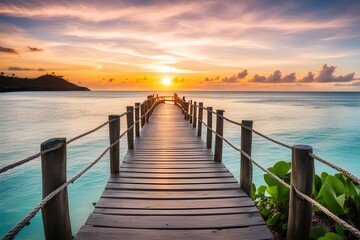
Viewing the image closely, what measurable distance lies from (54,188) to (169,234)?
1.33m

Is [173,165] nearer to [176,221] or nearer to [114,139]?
[114,139]

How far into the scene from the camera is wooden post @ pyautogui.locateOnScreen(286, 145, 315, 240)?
251 cm

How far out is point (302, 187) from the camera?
8.30 feet

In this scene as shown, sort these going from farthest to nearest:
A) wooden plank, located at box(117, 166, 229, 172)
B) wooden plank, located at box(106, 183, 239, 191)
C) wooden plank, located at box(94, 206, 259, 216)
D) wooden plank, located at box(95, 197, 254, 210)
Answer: wooden plank, located at box(117, 166, 229, 172) → wooden plank, located at box(106, 183, 239, 191) → wooden plank, located at box(95, 197, 254, 210) → wooden plank, located at box(94, 206, 259, 216)

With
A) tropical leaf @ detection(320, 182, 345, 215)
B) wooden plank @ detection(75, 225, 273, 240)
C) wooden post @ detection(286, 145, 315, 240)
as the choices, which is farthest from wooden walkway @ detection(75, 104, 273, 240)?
tropical leaf @ detection(320, 182, 345, 215)

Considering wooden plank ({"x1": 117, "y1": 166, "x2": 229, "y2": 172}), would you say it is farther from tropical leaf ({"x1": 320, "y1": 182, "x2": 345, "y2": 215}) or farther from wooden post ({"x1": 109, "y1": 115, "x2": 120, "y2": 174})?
tropical leaf ({"x1": 320, "y1": 182, "x2": 345, "y2": 215})

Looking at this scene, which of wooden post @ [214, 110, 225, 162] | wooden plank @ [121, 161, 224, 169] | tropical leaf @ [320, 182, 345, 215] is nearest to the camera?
tropical leaf @ [320, 182, 345, 215]

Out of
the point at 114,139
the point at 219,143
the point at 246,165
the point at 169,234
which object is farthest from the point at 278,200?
the point at 114,139

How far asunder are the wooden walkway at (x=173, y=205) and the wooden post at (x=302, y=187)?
1.53 ft

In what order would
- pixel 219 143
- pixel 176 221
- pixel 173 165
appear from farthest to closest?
pixel 219 143 → pixel 173 165 → pixel 176 221

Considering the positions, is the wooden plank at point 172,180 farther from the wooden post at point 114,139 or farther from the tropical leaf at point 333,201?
the tropical leaf at point 333,201

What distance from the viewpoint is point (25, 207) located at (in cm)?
958

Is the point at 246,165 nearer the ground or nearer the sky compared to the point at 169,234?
nearer the sky

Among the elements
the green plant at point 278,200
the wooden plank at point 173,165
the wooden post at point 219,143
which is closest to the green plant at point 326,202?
the green plant at point 278,200
